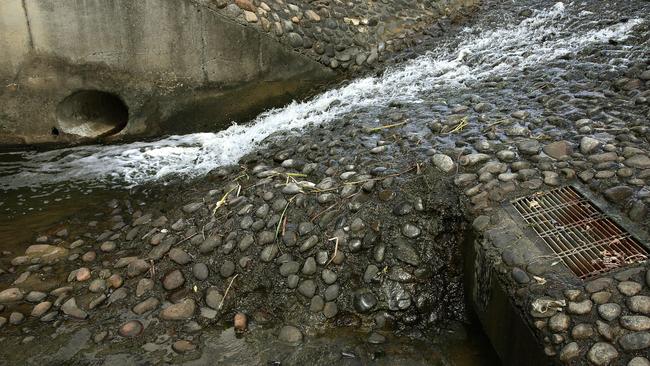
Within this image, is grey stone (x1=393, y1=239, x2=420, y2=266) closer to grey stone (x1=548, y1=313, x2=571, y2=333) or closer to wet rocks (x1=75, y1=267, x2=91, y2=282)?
grey stone (x1=548, y1=313, x2=571, y2=333)

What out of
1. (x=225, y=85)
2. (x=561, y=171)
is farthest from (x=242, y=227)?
(x=225, y=85)

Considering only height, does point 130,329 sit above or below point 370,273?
below

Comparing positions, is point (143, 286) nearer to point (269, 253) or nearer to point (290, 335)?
point (269, 253)

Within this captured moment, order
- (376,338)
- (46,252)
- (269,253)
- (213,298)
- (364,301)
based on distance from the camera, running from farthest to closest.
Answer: (46,252) < (269,253) < (213,298) < (364,301) < (376,338)

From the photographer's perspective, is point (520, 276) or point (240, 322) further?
point (240, 322)

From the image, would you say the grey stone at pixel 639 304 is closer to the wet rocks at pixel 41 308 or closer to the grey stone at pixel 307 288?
the grey stone at pixel 307 288

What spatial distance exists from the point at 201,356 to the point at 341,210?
1373 millimetres

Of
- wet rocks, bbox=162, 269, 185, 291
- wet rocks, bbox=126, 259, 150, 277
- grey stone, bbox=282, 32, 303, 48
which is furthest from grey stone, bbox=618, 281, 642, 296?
grey stone, bbox=282, 32, 303, 48

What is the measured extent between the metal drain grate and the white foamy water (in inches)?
89.8

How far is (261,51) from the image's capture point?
19.9 feet

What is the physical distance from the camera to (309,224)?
12.2ft

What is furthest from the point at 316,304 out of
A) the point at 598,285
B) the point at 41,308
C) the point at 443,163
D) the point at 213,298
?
the point at 41,308

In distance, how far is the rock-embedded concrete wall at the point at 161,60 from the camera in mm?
5555

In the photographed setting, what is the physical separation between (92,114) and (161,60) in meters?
1.18
